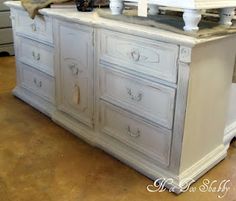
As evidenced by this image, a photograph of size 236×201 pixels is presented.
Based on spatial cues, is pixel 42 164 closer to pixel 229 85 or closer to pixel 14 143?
pixel 14 143

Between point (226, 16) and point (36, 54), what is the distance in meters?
1.32

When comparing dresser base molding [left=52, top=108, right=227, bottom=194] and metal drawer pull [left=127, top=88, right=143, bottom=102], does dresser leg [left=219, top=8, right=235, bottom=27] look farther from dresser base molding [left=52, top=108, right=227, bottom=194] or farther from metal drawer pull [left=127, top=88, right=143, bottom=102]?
dresser base molding [left=52, top=108, right=227, bottom=194]

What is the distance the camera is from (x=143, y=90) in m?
1.58

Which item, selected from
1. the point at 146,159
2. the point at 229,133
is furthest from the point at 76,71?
the point at 229,133

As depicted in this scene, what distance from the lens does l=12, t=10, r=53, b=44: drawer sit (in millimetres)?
2100

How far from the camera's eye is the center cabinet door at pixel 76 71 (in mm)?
1837

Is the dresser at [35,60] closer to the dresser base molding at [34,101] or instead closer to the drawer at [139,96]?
the dresser base molding at [34,101]

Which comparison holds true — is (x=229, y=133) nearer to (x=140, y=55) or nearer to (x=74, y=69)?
(x=140, y=55)

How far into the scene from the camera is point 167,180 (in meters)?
1.56

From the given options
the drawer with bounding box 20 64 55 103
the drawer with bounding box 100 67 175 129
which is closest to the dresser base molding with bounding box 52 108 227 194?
the drawer with bounding box 100 67 175 129

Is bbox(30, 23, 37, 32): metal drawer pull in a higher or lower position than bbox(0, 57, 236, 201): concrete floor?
higher

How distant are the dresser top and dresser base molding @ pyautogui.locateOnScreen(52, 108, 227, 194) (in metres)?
0.61

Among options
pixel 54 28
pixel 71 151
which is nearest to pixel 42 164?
pixel 71 151

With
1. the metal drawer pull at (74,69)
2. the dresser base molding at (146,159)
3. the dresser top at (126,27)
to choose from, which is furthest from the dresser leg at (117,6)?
the dresser base molding at (146,159)
